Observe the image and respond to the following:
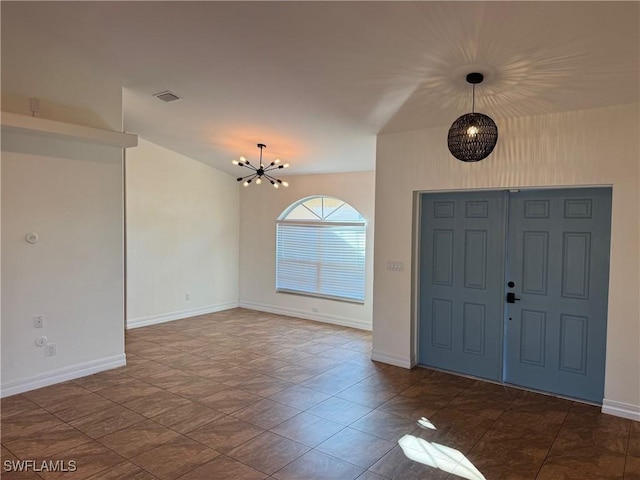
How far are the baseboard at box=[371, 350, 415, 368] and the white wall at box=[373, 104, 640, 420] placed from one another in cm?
1

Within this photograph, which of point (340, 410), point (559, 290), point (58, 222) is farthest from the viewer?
point (58, 222)

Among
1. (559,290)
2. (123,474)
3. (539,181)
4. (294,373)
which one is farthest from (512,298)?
→ (123,474)

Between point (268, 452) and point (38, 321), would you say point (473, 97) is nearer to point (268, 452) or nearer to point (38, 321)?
point (268, 452)

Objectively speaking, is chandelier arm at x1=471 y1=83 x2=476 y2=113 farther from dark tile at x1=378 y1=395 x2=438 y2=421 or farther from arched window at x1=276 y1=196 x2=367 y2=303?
arched window at x1=276 y1=196 x2=367 y2=303

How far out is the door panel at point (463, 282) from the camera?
14.5 ft

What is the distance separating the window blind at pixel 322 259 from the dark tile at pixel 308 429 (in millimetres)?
3393

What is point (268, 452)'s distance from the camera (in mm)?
3006

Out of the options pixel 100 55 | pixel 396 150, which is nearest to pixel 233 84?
pixel 100 55

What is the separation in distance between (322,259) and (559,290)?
3.97 meters

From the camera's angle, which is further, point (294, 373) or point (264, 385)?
point (294, 373)

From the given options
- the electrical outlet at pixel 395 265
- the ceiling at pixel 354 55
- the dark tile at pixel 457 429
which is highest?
the ceiling at pixel 354 55

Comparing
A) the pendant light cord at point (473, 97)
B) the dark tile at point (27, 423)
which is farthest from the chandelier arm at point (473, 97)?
the dark tile at point (27, 423)

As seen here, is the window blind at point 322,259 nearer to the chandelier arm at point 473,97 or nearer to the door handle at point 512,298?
the door handle at point 512,298

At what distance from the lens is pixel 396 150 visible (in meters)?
4.88
